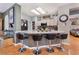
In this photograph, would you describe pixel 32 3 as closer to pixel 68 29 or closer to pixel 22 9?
pixel 22 9

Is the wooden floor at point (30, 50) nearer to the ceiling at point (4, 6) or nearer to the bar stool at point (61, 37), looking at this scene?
the bar stool at point (61, 37)

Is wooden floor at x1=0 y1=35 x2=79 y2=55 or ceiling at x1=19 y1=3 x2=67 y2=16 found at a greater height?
ceiling at x1=19 y1=3 x2=67 y2=16

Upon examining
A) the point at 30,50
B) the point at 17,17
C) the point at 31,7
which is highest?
the point at 31,7

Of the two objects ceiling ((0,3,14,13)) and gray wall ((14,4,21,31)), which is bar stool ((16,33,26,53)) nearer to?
gray wall ((14,4,21,31))

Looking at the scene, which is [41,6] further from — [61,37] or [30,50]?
[30,50]

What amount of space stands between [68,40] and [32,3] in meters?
1.12

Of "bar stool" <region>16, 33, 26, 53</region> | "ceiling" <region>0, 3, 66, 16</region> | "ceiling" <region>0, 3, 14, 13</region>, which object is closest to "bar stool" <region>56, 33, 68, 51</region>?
"ceiling" <region>0, 3, 66, 16</region>

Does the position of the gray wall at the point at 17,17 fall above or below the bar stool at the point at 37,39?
above

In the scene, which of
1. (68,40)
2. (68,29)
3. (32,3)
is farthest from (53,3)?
(68,40)

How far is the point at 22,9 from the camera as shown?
3232mm

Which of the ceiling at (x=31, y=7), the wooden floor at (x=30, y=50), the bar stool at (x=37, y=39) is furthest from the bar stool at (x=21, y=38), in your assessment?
the ceiling at (x=31, y=7)

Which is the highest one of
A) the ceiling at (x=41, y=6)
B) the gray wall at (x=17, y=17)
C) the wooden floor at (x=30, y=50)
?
the ceiling at (x=41, y=6)

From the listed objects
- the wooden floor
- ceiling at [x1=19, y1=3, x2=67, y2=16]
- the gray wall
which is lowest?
the wooden floor

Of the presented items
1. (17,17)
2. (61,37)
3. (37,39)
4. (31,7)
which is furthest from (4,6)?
(61,37)
